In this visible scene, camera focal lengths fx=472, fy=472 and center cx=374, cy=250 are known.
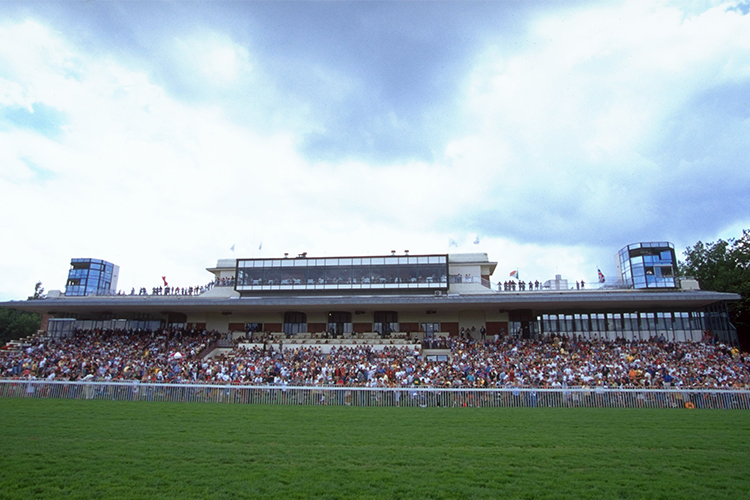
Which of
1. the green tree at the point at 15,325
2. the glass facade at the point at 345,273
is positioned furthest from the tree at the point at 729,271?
the green tree at the point at 15,325

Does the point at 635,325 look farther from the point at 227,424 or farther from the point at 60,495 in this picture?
the point at 60,495

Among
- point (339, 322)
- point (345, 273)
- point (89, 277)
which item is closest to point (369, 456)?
point (339, 322)

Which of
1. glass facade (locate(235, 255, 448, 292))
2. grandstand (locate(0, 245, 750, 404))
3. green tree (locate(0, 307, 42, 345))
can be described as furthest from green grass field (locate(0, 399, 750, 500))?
green tree (locate(0, 307, 42, 345))

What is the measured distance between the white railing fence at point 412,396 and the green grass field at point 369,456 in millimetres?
3457

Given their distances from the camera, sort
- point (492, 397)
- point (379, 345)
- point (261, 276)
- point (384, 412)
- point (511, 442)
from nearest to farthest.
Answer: point (511, 442), point (384, 412), point (492, 397), point (379, 345), point (261, 276)

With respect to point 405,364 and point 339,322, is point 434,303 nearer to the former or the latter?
point 405,364

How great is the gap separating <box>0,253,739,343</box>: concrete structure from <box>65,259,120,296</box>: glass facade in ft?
64.5

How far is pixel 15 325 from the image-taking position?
65375mm

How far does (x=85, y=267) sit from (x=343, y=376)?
162 ft

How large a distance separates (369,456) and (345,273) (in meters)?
29.2

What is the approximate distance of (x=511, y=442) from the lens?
10594 mm

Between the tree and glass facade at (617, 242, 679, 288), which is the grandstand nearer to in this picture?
glass facade at (617, 242, 679, 288)

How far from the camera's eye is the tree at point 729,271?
127ft

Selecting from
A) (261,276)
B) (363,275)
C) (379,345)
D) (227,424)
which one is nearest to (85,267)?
(261,276)
